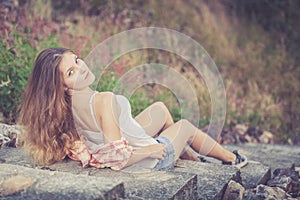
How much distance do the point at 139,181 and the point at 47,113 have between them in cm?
76

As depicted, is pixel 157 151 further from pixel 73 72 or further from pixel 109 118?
pixel 73 72

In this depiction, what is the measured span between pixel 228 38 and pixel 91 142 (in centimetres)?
473

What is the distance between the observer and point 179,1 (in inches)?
316

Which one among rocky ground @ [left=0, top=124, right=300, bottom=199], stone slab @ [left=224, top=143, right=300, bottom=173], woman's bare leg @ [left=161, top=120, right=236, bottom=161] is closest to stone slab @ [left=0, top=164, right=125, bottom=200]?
rocky ground @ [left=0, top=124, right=300, bottom=199]

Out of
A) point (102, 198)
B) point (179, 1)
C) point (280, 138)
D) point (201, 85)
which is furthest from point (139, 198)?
point (179, 1)

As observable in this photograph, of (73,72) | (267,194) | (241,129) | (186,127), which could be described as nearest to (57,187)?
(73,72)

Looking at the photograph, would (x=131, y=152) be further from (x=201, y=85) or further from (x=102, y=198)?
(x=201, y=85)

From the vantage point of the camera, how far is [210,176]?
10.7ft

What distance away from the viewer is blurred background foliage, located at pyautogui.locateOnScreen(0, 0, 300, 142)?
500 cm

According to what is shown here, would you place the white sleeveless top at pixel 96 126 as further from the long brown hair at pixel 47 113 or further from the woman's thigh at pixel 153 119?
the woman's thigh at pixel 153 119

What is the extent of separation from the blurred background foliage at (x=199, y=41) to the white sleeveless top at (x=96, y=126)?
3.52 ft

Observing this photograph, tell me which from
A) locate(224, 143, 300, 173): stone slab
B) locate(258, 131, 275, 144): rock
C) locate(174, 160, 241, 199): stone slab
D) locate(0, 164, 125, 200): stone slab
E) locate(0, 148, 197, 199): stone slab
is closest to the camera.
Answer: locate(0, 164, 125, 200): stone slab

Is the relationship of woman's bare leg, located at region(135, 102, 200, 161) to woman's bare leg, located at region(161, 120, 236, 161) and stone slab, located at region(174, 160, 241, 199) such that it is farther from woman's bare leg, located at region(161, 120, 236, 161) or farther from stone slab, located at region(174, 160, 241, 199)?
stone slab, located at region(174, 160, 241, 199)

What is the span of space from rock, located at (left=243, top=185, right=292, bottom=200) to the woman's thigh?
85 centimetres
